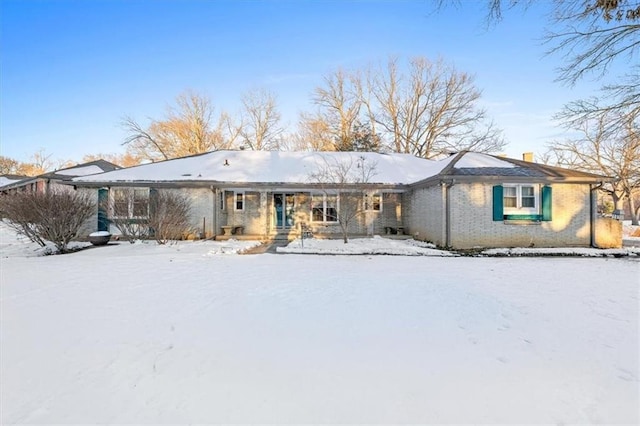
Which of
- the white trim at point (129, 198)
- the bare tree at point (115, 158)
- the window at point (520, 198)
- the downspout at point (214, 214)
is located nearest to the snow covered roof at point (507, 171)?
the window at point (520, 198)

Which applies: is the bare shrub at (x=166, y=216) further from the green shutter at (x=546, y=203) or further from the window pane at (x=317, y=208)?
the green shutter at (x=546, y=203)

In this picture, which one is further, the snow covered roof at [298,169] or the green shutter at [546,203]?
the snow covered roof at [298,169]

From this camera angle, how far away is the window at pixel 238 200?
53.8 ft

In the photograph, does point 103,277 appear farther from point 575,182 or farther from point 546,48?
point 575,182

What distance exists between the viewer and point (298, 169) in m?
16.9

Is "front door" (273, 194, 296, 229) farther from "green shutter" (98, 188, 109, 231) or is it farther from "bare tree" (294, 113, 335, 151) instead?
"bare tree" (294, 113, 335, 151)

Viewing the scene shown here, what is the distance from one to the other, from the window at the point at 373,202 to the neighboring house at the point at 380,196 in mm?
53

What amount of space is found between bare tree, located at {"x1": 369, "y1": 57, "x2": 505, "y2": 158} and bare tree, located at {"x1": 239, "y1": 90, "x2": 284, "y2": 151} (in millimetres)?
11468

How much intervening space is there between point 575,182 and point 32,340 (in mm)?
16819

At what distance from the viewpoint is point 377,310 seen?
195 inches

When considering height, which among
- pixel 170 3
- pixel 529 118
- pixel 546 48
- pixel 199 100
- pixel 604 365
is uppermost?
pixel 199 100

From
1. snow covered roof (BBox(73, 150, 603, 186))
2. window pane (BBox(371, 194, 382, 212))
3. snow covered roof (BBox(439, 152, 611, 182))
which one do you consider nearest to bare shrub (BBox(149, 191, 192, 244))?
snow covered roof (BBox(73, 150, 603, 186))

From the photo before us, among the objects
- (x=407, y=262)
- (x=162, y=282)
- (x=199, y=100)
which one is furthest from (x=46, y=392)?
(x=199, y=100)

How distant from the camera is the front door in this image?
16625 millimetres
